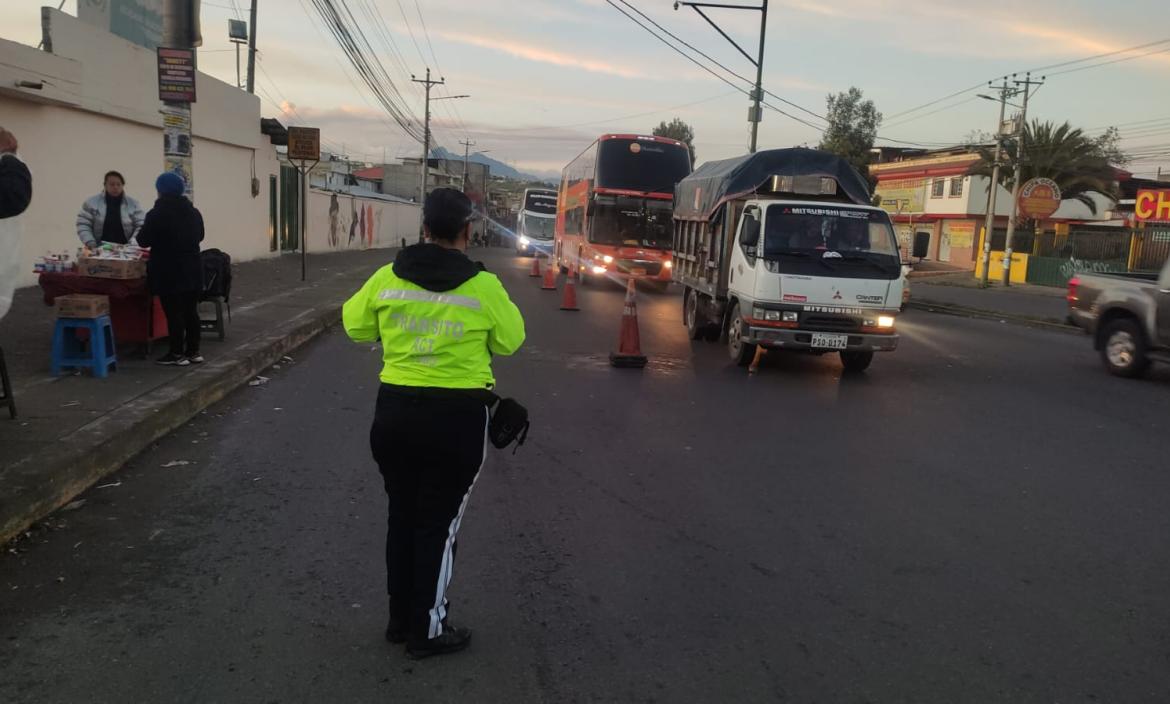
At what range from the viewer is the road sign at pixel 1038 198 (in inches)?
1399

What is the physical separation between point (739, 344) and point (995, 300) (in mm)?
20574

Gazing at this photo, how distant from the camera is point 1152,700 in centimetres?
334

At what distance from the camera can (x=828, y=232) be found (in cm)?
1087

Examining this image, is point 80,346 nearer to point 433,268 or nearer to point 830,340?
point 433,268

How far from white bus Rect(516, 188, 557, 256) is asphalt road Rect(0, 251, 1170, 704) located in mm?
38120

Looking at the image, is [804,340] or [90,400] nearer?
[90,400]

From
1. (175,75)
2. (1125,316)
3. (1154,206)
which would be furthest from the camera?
(1154,206)

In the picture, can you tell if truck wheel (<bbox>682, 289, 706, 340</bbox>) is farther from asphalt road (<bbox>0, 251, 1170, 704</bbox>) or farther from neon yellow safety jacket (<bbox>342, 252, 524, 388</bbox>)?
neon yellow safety jacket (<bbox>342, 252, 524, 388</bbox>)

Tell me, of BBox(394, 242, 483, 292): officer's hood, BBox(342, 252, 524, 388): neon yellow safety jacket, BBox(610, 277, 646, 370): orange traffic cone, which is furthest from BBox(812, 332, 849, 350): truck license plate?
BBox(394, 242, 483, 292): officer's hood

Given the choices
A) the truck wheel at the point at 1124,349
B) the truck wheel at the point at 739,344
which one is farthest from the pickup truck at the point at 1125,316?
the truck wheel at the point at 739,344

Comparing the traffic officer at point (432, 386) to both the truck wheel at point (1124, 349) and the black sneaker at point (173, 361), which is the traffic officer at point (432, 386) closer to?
the black sneaker at point (173, 361)

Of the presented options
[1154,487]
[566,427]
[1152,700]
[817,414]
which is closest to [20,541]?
[566,427]

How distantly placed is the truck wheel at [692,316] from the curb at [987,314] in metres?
8.70

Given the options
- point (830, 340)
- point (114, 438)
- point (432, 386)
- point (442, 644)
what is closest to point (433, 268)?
point (432, 386)
